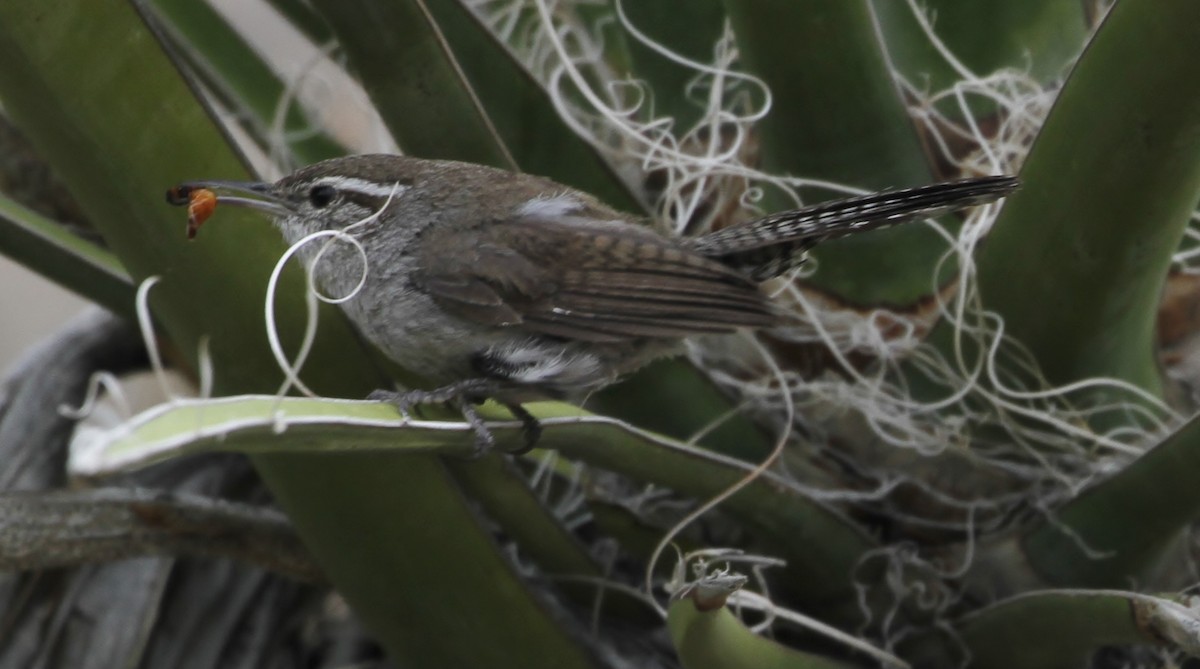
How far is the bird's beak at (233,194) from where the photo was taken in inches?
51.9

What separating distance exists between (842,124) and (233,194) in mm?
691

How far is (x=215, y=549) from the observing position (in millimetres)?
1710

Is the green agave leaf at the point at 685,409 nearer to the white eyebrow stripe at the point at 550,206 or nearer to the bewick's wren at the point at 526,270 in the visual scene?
the bewick's wren at the point at 526,270

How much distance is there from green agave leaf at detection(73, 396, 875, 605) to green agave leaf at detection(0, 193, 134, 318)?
48 cm

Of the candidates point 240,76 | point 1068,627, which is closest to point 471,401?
point 1068,627

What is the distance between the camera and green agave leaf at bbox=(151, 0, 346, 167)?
204 cm

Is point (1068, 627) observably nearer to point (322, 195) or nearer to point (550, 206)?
point (550, 206)

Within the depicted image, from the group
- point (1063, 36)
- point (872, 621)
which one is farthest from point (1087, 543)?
point (1063, 36)

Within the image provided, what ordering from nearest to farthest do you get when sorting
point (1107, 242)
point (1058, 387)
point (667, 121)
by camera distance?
point (1107, 242) < point (1058, 387) < point (667, 121)

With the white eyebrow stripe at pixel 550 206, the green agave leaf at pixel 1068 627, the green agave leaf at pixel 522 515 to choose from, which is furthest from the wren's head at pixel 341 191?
the green agave leaf at pixel 1068 627

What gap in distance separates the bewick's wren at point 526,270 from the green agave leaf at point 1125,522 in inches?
13.5

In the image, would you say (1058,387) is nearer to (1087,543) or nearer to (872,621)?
(1087,543)

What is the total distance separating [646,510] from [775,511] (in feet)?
0.62

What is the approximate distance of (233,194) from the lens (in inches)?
56.6
